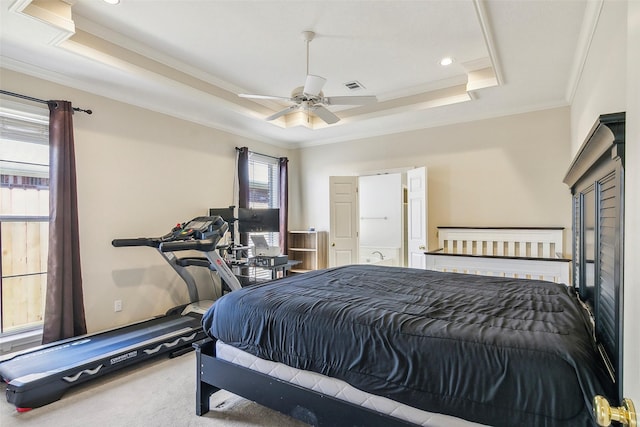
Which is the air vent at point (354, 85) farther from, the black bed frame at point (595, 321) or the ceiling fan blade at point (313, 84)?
the black bed frame at point (595, 321)

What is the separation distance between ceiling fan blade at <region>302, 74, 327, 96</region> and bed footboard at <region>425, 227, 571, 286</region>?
2527mm

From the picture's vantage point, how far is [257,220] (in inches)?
190

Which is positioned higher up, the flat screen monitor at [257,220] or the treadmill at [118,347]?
the flat screen monitor at [257,220]

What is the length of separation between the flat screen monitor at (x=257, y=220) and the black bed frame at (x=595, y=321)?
2540mm

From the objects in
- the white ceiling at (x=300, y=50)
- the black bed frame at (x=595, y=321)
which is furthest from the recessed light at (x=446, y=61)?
the black bed frame at (x=595, y=321)

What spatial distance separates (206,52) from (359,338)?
313 cm

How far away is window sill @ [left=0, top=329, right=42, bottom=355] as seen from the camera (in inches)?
120

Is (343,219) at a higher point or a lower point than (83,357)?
higher

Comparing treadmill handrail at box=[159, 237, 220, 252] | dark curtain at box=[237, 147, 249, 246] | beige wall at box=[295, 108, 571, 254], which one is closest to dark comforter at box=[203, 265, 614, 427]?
treadmill handrail at box=[159, 237, 220, 252]

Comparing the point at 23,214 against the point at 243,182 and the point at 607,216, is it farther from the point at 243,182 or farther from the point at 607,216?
the point at 607,216

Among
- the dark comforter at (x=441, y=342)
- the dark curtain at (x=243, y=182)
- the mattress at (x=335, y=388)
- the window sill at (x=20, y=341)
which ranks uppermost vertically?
the dark curtain at (x=243, y=182)

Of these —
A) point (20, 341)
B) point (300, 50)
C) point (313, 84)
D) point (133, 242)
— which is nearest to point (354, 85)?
point (300, 50)

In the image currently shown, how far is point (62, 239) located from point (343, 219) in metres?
3.85

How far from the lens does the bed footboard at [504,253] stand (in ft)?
11.9
